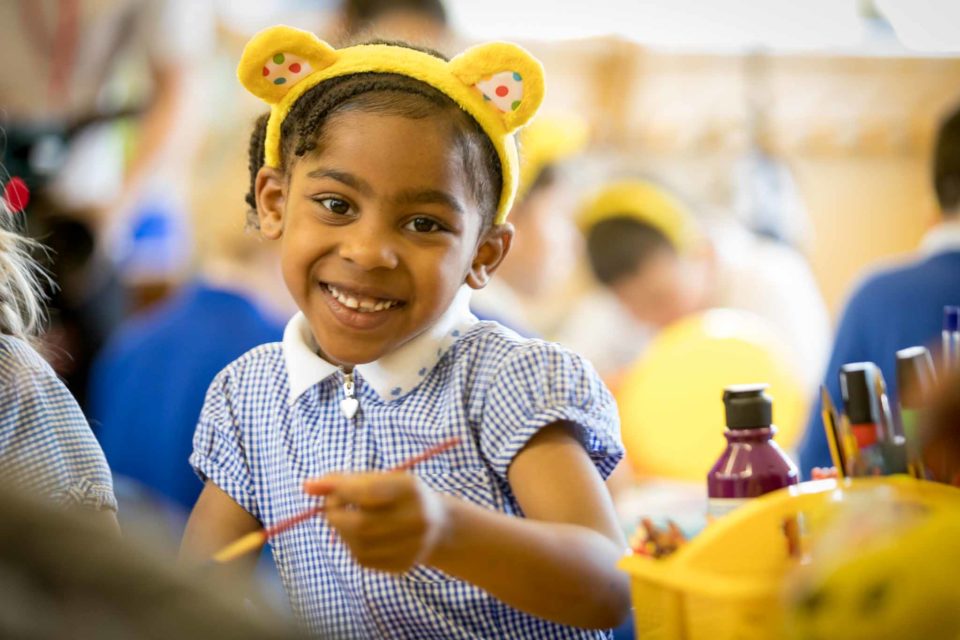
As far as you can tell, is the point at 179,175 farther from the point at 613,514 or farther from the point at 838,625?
the point at 838,625

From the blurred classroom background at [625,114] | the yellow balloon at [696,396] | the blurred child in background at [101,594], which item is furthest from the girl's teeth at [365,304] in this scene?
the blurred classroom background at [625,114]

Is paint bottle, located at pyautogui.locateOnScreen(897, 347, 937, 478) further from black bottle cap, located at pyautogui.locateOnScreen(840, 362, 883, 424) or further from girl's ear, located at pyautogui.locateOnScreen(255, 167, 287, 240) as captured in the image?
girl's ear, located at pyautogui.locateOnScreen(255, 167, 287, 240)

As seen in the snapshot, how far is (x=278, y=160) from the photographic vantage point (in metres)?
0.94

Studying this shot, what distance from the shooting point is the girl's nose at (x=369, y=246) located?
0.84 meters

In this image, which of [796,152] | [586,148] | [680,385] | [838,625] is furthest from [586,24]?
[838,625]

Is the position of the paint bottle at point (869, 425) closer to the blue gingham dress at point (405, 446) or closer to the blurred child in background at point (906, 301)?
the blue gingham dress at point (405, 446)

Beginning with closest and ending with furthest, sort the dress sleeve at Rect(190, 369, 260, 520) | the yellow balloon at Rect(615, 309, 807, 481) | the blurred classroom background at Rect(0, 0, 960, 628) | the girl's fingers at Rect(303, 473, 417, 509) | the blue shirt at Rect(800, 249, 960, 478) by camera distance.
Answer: the girl's fingers at Rect(303, 473, 417, 509), the dress sleeve at Rect(190, 369, 260, 520), the blue shirt at Rect(800, 249, 960, 478), the yellow balloon at Rect(615, 309, 807, 481), the blurred classroom background at Rect(0, 0, 960, 628)

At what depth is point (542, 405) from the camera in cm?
84

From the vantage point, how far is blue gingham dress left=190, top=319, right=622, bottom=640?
0.85 meters

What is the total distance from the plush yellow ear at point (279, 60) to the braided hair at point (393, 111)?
2cm

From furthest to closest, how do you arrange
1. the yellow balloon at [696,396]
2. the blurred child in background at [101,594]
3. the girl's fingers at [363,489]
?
the yellow balloon at [696,396] → the girl's fingers at [363,489] → the blurred child in background at [101,594]

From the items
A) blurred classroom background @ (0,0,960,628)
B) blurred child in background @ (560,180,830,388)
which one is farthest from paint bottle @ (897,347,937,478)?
blurred child in background @ (560,180,830,388)

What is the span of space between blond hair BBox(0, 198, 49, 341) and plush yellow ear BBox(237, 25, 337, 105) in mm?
232

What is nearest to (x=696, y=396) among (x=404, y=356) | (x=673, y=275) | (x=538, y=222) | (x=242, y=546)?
(x=538, y=222)
